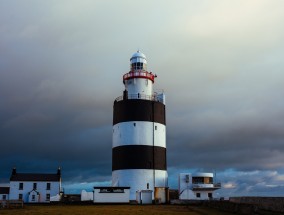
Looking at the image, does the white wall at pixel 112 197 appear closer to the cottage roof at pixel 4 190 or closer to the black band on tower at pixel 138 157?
the black band on tower at pixel 138 157

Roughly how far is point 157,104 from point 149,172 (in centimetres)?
925

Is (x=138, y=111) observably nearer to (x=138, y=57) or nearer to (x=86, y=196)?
(x=138, y=57)

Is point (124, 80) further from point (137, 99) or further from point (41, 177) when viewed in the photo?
point (41, 177)

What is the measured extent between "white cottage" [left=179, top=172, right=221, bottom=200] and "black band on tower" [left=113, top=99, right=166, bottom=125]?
8449 mm

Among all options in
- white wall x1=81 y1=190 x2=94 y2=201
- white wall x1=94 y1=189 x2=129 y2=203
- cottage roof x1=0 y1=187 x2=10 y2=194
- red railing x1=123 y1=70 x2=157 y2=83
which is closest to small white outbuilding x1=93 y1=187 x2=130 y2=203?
white wall x1=94 y1=189 x2=129 y2=203

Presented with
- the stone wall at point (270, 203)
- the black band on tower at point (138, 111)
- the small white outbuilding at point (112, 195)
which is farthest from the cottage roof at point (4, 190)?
the stone wall at point (270, 203)

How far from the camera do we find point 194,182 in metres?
51.2

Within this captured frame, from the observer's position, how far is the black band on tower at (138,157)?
4838cm

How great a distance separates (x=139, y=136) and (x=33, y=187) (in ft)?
86.3

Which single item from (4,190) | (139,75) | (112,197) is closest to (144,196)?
(112,197)

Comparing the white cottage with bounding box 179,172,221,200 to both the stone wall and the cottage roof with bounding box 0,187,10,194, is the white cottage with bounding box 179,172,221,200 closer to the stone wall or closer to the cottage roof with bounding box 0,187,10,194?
the stone wall

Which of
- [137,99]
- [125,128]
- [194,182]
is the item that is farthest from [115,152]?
[194,182]

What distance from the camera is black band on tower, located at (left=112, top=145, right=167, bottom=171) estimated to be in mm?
48375

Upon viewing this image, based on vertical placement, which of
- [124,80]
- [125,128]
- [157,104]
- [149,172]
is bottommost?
[149,172]
